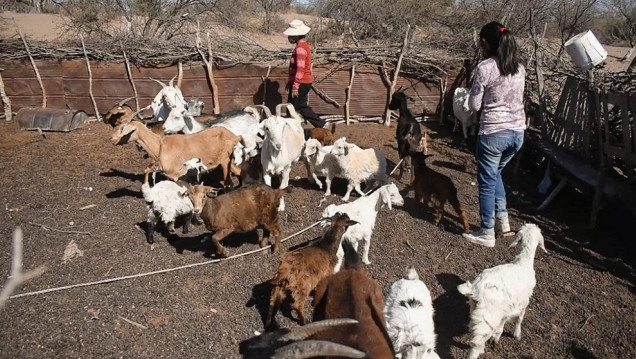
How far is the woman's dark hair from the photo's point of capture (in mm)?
4941

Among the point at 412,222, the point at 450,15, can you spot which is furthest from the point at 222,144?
the point at 450,15

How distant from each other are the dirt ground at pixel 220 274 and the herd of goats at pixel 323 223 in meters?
0.30

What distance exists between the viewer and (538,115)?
927 centimetres

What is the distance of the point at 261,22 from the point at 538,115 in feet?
82.6

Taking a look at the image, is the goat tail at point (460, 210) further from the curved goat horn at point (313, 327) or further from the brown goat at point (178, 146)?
the curved goat horn at point (313, 327)

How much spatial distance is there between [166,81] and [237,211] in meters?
7.50

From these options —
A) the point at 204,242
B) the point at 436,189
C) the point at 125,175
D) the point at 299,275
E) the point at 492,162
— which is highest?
the point at 492,162

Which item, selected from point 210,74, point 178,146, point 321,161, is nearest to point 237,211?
point 178,146

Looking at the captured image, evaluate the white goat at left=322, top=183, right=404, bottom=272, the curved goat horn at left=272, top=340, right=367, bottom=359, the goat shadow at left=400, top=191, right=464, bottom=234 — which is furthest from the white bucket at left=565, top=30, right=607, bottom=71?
the curved goat horn at left=272, top=340, right=367, bottom=359

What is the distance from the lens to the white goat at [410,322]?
11.6 ft

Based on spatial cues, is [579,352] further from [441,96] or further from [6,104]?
[6,104]

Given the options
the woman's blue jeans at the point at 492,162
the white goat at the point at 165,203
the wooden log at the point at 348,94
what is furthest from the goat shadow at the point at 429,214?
the wooden log at the point at 348,94

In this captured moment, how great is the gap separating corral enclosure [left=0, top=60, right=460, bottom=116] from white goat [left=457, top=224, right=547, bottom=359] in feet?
27.4

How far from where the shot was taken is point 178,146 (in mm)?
6996
